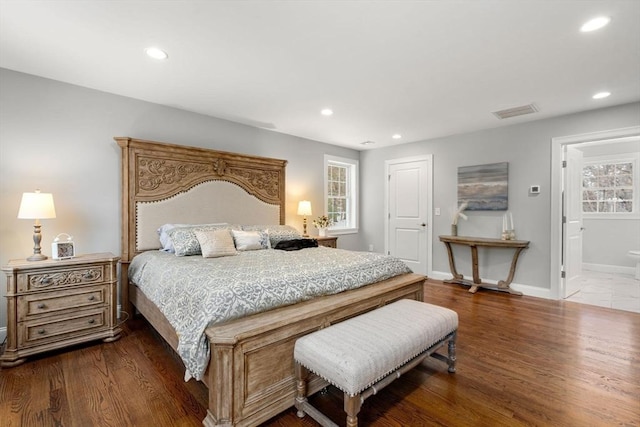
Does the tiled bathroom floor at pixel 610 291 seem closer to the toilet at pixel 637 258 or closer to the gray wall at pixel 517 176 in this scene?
the toilet at pixel 637 258

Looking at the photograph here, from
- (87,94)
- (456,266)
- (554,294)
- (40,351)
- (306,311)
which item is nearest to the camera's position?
(306,311)

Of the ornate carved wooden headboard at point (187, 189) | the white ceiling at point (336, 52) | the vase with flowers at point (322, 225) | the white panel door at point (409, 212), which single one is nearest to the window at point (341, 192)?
the vase with flowers at point (322, 225)

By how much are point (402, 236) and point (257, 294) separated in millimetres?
4364

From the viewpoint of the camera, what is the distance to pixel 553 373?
221cm

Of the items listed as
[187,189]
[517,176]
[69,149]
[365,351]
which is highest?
[69,149]

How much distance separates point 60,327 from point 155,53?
241 centimetres

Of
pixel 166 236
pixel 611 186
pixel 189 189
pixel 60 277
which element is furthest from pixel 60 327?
pixel 611 186

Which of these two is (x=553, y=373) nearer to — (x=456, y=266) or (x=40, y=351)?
(x=456, y=266)

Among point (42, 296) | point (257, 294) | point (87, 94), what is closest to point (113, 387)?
point (42, 296)

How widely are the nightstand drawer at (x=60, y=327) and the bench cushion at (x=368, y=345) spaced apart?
207 centimetres

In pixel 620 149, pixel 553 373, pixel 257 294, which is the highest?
pixel 620 149

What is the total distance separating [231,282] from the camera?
6.06 feet

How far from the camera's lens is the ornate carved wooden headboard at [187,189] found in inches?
128

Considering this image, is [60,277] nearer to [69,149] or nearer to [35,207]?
[35,207]
